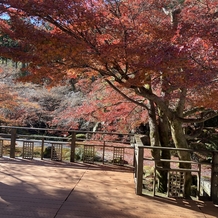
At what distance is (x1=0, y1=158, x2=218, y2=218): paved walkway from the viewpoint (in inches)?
130

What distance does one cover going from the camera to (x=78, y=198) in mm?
3850

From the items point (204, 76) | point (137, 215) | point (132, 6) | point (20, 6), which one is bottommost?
point (137, 215)

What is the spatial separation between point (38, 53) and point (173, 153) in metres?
8.93

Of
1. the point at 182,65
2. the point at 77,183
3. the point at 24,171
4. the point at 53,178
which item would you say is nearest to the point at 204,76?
the point at 182,65

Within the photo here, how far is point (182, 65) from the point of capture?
3.72 meters

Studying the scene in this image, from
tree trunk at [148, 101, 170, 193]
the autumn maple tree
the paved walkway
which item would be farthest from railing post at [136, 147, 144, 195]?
tree trunk at [148, 101, 170, 193]

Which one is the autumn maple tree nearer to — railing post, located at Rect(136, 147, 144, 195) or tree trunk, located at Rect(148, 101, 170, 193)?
tree trunk, located at Rect(148, 101, 170, 193)

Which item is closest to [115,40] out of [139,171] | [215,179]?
[139,171]

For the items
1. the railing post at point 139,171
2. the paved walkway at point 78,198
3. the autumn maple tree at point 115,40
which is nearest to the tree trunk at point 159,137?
the paved walkway at point 78,198

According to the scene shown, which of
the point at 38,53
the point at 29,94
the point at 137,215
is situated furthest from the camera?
the point at 29,94

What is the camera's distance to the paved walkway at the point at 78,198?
3.31 meters

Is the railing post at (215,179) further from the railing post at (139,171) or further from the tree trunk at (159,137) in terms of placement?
the tree trunk at (159,137)

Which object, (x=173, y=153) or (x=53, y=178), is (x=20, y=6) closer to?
(x=53, y=178)

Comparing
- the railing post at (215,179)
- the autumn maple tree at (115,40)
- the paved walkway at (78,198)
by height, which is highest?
the autumn maple tree at (115,40)
